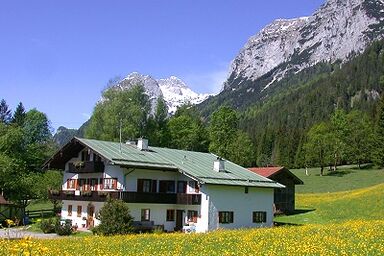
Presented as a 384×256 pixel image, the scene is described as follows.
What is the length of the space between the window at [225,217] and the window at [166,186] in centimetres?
533

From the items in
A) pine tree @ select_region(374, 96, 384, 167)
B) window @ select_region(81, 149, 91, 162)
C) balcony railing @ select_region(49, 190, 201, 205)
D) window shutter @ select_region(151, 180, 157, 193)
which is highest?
pine tree @ select_region(374, 96, 384, 167)

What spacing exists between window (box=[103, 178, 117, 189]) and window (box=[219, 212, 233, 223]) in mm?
10005

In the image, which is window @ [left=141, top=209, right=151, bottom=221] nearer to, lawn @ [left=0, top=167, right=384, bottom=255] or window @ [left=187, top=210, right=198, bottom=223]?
window @ [left=187, top=210, right=198, bottom=223]

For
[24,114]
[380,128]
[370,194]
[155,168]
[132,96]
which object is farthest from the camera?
[380,128]

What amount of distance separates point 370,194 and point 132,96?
36877 millimetres

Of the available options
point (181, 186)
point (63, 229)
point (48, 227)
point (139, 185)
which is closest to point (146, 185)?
point (139, 185)

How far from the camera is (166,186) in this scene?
47.4m

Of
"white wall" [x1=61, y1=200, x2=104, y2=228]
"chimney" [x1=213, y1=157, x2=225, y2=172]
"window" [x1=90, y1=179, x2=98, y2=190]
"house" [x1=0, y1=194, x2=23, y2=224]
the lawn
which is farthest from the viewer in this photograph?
"house" [x1=0, y1=194, x2=23, y2=224]

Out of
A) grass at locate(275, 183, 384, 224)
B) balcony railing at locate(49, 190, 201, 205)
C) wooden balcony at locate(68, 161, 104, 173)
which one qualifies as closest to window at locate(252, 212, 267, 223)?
grass at locate(275, 183, 384, 224)

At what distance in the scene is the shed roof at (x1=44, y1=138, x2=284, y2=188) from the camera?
44438 millimetres

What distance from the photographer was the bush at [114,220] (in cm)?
3594

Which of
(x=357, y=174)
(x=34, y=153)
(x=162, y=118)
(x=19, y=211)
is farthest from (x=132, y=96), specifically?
(x=357, y=174)

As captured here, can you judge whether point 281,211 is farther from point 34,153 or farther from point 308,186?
point 34,153

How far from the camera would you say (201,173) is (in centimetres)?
4597
